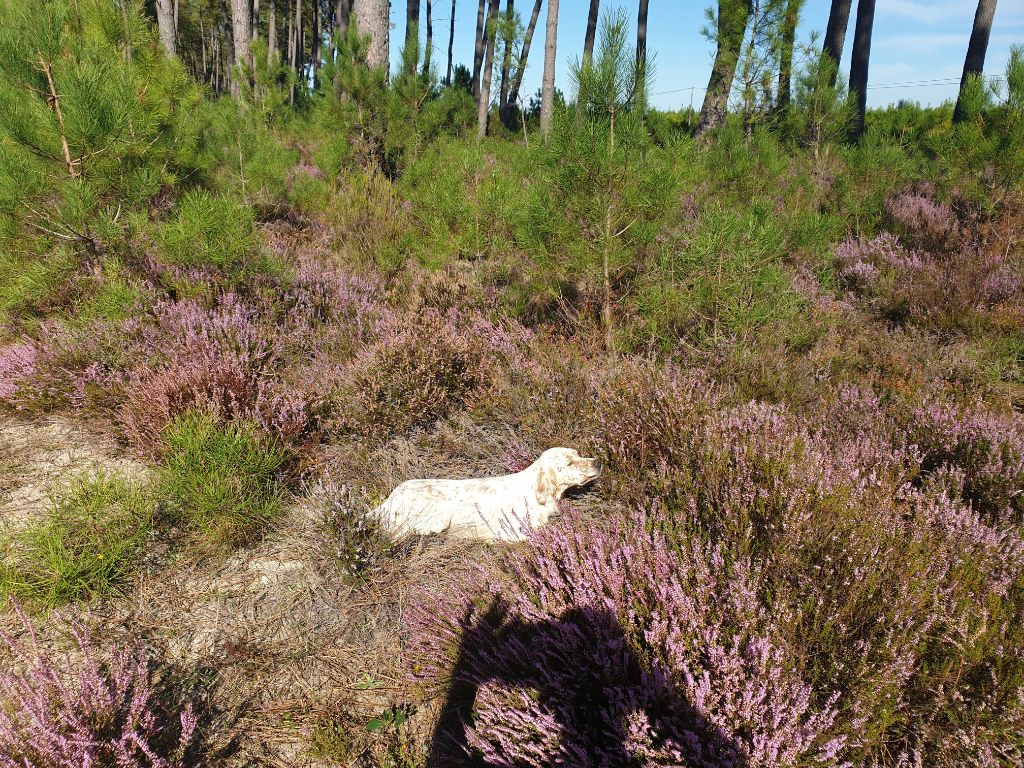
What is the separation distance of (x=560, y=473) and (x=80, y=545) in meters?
2.20

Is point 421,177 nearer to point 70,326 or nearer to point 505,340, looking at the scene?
point 505,340

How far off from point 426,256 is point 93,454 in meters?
3.41

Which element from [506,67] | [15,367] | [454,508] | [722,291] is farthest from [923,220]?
[506,67]

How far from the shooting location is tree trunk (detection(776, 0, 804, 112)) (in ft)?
24.4

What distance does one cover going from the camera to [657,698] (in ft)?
5.37

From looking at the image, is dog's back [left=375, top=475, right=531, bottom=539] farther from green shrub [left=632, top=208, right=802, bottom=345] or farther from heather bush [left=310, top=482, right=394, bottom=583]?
green shrub [left=632, top=208, right=802, bottom=345]

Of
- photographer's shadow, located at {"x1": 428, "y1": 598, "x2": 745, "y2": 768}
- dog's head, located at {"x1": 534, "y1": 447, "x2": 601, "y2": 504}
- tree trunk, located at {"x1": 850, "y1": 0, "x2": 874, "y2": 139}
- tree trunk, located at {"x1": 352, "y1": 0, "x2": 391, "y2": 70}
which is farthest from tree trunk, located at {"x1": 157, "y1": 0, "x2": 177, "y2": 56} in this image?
tree trunk, located at {"x1": 850, "y1": 0, "x2": 874, "y2": 139}

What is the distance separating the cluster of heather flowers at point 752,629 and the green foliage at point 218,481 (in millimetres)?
1047

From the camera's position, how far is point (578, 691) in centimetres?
175

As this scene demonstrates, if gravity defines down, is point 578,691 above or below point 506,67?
below

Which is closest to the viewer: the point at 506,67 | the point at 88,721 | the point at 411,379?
the point at 88,721

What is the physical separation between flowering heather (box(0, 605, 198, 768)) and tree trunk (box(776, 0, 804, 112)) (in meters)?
8.85

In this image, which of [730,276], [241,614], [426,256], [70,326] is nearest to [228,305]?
[70,326]

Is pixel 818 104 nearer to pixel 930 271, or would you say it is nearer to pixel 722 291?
pixel 930 271
